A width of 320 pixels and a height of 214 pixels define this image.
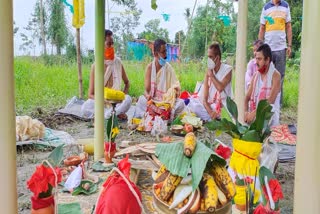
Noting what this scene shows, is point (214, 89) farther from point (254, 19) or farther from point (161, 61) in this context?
point (254, 19)

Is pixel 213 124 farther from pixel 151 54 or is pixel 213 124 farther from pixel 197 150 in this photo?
pixel 151 54

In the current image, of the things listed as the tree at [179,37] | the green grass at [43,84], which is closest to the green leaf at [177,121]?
the green grass at [43,84]

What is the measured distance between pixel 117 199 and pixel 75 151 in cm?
276

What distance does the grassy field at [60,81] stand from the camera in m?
5.47

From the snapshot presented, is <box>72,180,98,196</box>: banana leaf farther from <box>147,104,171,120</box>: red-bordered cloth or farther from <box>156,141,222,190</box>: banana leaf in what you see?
<box>147,104,171,120</box>: red-bordered cloth

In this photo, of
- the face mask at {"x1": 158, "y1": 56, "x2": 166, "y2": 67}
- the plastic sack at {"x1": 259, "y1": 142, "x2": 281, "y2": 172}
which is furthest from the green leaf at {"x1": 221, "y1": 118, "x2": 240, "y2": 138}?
the face mask at {"x1": 158, "y1": 56, "x2": 166, "y2": 67}

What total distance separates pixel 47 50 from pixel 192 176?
4.79m

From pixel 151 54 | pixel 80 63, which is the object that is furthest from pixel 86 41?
pixel 151 54

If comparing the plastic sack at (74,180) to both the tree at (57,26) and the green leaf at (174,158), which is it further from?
the tree at (57,26)

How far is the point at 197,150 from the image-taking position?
1483mm

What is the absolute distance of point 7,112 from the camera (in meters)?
0.83

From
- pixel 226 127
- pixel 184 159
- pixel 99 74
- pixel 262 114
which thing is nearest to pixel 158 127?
pixel 99 74

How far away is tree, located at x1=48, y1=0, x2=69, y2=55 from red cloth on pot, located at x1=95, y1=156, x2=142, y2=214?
15.6 ft

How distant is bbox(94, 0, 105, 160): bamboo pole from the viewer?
307 centimetres
